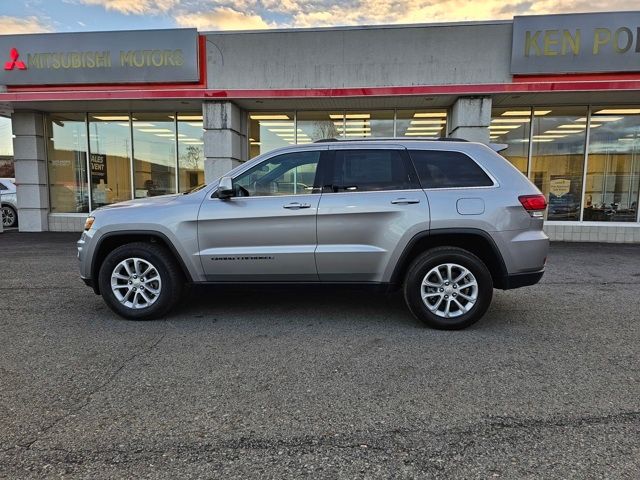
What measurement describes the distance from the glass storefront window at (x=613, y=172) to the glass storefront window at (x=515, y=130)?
5.23 ft

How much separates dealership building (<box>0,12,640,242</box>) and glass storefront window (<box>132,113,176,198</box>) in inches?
1.6

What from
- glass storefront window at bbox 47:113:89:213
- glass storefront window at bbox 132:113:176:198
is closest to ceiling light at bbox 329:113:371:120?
glass storefront window at bbox 132:113:176:198

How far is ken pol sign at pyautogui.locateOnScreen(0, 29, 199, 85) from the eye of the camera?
10.2 meters

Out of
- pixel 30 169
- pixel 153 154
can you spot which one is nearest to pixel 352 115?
pixel 153 154

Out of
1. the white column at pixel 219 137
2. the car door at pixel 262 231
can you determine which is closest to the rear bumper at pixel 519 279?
the car door at pixel 262 231

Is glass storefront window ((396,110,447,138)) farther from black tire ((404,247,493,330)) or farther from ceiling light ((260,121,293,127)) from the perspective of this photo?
black tire ((404,247,493,330))

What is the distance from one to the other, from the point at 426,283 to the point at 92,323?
11.5 ft

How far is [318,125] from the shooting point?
1191cm

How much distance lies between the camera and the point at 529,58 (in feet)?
31.3

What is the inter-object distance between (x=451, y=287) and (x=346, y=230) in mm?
1183

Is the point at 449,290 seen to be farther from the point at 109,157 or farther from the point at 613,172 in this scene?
the point at 109,157

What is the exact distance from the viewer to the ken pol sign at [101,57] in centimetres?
1023

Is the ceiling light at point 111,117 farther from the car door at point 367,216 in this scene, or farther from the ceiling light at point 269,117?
the car door at point 367,216

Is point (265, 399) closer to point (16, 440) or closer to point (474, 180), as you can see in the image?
point (16, 440)
